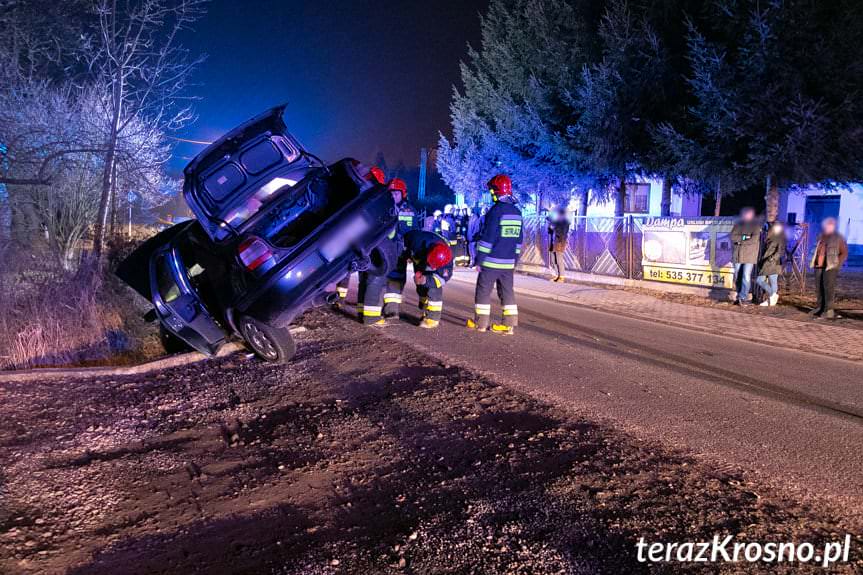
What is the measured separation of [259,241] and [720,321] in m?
7.93

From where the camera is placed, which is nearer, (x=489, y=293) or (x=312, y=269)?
(x=312, y=269)

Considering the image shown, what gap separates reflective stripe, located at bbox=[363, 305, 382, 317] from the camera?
8.16 meters

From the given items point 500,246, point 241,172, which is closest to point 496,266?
point 500,246

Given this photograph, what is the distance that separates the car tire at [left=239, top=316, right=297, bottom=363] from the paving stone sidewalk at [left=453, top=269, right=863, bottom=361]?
655cm

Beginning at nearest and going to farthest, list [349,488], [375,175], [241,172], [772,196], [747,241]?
[349,488]
[241,172]
[375,175]
[747,241]
[772,196]

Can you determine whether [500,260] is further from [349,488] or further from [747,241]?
[747,241]

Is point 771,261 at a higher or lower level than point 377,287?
higher

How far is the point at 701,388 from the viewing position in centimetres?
580

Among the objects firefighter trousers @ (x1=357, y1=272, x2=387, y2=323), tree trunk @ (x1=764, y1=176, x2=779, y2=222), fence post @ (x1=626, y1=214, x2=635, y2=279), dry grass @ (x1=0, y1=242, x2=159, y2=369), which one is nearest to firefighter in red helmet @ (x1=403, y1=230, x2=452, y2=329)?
firefighter trousers @ (x1=357, y1=272, x2=387, y2=323)

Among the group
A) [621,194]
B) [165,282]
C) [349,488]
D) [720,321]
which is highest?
[621,194]

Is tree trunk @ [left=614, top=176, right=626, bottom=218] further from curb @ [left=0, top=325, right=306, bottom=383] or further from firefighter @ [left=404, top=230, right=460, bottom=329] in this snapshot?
curb @ [left=0, top=325, right=306, bottom=383]

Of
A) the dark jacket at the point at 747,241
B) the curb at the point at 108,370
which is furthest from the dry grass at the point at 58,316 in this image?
the dark jacket at the point at 747,241

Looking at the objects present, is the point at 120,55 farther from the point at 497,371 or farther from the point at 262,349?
the point at 497,371

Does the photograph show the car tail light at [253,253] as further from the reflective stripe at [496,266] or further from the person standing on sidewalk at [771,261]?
the person standing on sidewalk at [771,261]
